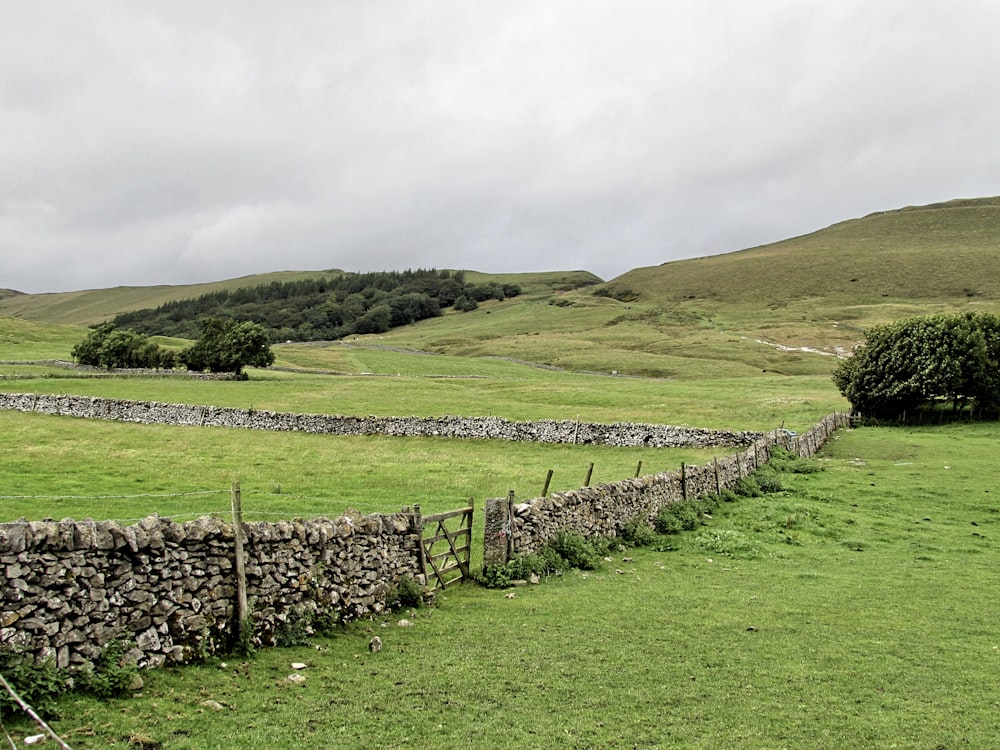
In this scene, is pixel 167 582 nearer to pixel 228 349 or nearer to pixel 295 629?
pixel 295 629

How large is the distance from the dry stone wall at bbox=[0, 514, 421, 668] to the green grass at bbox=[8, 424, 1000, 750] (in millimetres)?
558

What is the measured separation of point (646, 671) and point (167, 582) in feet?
22.4

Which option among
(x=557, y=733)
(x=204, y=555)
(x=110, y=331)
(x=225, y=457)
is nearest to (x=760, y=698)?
(x=557, y=733)

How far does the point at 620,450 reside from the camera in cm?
3631

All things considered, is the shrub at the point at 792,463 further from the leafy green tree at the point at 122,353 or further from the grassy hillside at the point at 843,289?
the grassy hillside at the point at 843,289

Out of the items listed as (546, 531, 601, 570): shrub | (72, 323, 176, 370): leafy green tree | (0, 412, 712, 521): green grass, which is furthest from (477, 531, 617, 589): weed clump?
(72, 323, 176, 370): leafy green tree

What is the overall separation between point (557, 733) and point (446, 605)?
17.6 ft

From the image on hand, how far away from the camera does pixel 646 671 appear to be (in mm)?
10305

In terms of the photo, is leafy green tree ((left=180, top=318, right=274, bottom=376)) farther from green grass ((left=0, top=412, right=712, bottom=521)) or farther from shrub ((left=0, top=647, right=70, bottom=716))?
shrub ((left=0, top=647, right=70, bottom=716))

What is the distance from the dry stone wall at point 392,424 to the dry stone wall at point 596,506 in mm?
8785

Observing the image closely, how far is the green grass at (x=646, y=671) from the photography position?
812 centimetres

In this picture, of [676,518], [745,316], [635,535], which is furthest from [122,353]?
[745,316]

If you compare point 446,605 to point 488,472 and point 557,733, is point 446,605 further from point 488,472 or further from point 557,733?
point 488,472

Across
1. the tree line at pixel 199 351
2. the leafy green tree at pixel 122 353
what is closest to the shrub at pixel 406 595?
the tree line at pixel 199 351
